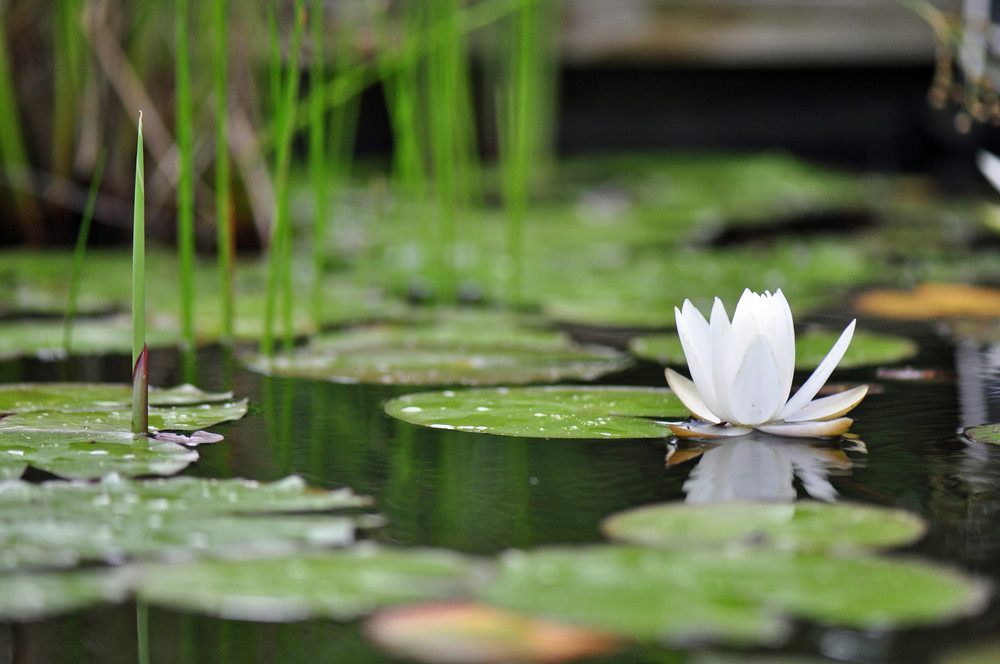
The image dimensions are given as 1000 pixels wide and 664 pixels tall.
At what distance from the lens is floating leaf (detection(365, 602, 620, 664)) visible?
18.9 inches

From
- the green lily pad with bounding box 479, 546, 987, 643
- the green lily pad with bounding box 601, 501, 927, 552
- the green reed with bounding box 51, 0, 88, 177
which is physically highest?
the green reed with bounding box 51, 0, 88, 177

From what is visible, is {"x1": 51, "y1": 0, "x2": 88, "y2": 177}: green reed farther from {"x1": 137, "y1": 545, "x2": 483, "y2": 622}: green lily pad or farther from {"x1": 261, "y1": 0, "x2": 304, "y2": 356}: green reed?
{"x1": 137, "y1": 545, "x2": 483, "y2": 622}: green lily pad

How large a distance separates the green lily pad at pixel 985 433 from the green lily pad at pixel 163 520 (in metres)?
0.52

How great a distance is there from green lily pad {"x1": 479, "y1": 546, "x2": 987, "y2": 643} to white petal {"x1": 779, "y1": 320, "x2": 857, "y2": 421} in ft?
0.90

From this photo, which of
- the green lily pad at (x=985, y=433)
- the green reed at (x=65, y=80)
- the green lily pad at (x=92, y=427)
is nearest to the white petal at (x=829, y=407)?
the green lily pad at (x=985, y=433)

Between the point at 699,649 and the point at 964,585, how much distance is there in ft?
0.56

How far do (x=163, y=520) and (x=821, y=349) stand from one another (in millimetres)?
875

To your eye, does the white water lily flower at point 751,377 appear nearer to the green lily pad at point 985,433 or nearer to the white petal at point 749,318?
the white petal at point 749,318

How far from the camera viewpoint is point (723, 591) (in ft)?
1.74

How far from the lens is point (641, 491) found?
2.38 ft

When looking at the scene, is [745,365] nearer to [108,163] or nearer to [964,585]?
[964,585]

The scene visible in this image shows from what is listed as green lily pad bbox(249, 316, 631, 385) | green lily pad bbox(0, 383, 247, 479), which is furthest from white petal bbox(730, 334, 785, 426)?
green lily pad bbox(0, 383, 247, 479)

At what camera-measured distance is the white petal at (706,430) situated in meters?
0.84

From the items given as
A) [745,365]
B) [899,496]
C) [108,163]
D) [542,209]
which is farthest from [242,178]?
[899,496]
